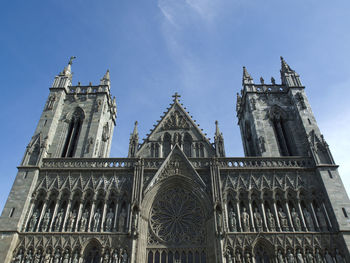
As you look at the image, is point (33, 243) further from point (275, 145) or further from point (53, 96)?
point (275, 145)

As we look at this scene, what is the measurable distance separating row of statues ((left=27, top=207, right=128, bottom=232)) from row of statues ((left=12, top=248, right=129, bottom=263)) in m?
1.34

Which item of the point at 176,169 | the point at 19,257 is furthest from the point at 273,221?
the point at 19,257

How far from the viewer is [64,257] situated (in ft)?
54.8

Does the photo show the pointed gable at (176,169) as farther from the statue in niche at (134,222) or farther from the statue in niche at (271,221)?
the statue in niche at (271,221)

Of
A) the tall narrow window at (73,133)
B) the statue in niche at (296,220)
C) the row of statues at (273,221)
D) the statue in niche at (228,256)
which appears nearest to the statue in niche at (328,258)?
the row of statues at (273,221)

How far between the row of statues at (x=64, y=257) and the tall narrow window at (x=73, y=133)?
8245 mm

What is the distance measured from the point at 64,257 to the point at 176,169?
29.1ft

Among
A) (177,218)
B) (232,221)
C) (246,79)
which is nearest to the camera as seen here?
(232,221)

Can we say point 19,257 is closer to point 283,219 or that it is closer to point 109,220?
point 109,220

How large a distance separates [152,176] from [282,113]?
1315 cm

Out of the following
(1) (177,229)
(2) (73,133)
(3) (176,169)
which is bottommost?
(1) (177,229)

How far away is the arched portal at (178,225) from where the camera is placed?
1742 cm

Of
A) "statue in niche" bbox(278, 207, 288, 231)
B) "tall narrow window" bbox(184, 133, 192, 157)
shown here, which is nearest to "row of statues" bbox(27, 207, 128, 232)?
"tall narrow window" bbox(184, 133, 192, 157)

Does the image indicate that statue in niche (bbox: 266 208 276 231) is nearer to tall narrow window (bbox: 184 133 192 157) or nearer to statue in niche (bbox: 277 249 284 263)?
statue in niche (bbox: 277 249 284 263)
